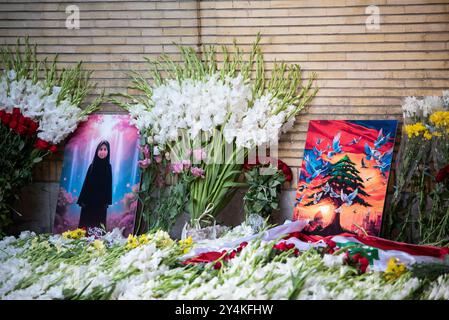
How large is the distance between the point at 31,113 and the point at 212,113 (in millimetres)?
926

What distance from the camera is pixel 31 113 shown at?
3600mm

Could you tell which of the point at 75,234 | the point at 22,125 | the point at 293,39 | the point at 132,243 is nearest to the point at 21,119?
the point at 22,125

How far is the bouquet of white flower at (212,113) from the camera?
3660 millimetres

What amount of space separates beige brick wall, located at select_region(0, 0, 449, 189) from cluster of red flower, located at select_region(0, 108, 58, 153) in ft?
0.32

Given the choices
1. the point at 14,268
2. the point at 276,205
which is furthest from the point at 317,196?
the point at 14,268

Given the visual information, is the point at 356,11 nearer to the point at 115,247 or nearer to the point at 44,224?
the point at 115,247

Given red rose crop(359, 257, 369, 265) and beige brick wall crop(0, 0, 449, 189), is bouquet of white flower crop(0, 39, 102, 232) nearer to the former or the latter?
beige brick wall crop(0, 0, 449, 189)

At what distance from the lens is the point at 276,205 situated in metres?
3.60

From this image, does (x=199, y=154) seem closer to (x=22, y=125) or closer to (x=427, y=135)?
(x=22, y=125)

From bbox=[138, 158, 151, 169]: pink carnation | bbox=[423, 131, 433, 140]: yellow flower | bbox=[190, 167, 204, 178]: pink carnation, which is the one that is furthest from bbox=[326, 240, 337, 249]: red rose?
bbox=[138, 158, 151, 169]: pink carnation

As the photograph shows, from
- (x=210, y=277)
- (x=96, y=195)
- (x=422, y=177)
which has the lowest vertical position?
(x=210, y=277)

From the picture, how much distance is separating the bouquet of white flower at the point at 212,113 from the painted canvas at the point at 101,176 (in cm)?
13

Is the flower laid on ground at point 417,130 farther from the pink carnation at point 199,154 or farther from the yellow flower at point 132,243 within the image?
the yellow flower at point 132,243

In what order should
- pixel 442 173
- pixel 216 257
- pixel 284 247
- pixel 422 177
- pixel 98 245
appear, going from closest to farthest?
pixel 284 247 → pixel 216 257 → pixel 98 245 → pixel 442 173 → pixel 422 177
